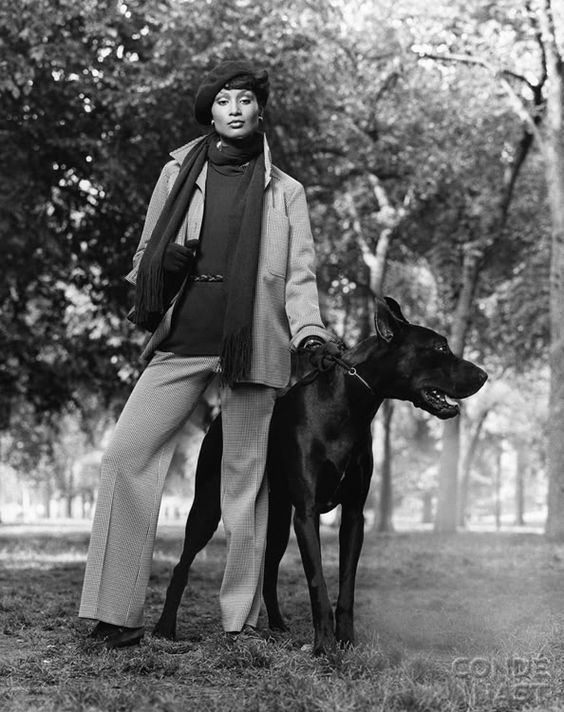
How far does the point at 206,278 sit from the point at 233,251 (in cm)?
18

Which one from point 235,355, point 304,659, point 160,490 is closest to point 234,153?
point 235,355

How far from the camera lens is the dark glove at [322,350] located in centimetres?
438

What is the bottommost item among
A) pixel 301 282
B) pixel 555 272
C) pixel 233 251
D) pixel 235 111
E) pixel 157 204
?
pixel 301 282

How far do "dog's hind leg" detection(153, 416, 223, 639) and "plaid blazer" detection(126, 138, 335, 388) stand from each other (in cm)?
49

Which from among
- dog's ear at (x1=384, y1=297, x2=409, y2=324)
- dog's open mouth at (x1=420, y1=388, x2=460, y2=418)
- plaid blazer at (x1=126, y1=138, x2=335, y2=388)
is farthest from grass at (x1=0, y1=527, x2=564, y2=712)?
dog's ear at (x1=384, y1=297, x2=409, y2=324)

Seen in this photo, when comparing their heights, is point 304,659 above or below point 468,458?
below

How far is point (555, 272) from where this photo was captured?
15.4 metres

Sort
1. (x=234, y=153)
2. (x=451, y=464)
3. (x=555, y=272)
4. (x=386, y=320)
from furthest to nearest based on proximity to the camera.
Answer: (x=451, y=464)
(x=555, y=272)
(x=234, y=153)
(x=386, y=320)

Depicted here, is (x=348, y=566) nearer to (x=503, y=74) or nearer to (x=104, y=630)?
(x=104, y=630)

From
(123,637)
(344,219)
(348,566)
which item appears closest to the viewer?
(123,637)

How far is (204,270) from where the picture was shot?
15.1 feet

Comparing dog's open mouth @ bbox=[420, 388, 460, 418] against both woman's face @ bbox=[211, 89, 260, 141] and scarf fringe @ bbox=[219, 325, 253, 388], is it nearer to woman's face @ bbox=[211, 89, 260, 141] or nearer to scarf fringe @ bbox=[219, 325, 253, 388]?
scarf fringe @ bbox=[219, 325, 253, 388]

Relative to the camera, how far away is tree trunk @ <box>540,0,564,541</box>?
1469cm

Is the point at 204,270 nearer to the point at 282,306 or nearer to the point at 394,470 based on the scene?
the point at 282,306
